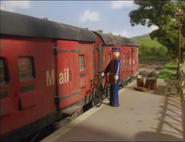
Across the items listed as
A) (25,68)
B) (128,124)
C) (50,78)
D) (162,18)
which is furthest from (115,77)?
(162,18)

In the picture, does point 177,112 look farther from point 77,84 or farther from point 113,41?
point 113,41

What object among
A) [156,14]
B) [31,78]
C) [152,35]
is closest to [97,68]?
[31,78]

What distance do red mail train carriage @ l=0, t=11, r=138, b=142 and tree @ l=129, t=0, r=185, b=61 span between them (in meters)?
10.8

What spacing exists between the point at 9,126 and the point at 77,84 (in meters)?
2.59

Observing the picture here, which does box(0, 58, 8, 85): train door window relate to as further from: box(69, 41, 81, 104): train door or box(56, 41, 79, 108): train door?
box(69, 41, 81, 104): train door

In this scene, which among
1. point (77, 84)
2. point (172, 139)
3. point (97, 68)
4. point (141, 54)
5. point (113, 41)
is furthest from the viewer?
point (141, 54)

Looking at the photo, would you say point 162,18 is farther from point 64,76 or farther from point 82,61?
point 64,76

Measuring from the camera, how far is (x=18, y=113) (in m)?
3.68

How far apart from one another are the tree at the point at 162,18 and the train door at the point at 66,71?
11042 millimetres

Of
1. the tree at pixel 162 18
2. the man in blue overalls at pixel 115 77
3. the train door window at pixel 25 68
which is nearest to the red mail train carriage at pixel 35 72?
the train door window at pixel 25 68

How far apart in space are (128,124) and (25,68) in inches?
113

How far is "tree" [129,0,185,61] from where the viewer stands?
14523 millimetres

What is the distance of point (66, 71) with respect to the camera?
514 cm

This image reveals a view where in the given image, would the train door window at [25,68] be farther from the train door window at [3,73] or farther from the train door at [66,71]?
the train door at [66,71]
